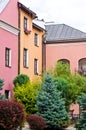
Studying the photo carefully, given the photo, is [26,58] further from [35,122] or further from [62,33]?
[35,122]

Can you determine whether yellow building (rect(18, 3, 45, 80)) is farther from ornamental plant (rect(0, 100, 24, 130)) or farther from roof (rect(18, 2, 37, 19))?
ornamental plant (rect(0, 100, 24, 130))

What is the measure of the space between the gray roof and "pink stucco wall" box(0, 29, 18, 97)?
9292 millimetres

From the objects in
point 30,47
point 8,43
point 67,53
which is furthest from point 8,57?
point 67,53

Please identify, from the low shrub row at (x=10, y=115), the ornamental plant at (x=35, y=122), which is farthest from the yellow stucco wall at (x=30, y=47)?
→ the low shrub row at (x=10, y=115)

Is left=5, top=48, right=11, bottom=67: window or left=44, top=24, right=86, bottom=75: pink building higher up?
left=44, top=24, right=86, bottom=75: pink building

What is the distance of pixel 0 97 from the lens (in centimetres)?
2794

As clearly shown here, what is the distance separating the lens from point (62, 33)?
47.2m

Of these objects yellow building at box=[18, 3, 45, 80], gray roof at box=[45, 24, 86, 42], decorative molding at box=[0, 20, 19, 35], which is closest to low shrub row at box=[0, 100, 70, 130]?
decorative molding at box=[0, 20, 19, 35]

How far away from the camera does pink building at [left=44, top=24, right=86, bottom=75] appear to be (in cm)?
4434

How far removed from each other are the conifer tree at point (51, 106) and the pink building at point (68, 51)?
→ 14.2m

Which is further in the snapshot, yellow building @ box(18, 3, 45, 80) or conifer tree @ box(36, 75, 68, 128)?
yellow building @ box(18, 3, 45, 80)

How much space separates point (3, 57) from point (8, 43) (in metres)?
1.47

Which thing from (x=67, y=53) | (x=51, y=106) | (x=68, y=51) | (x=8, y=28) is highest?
(x=8, y=28)

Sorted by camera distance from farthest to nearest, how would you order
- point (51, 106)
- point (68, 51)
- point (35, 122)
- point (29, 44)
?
point (68, 51) < point (29, 44) < point (51, 106) < point (35, 122)
